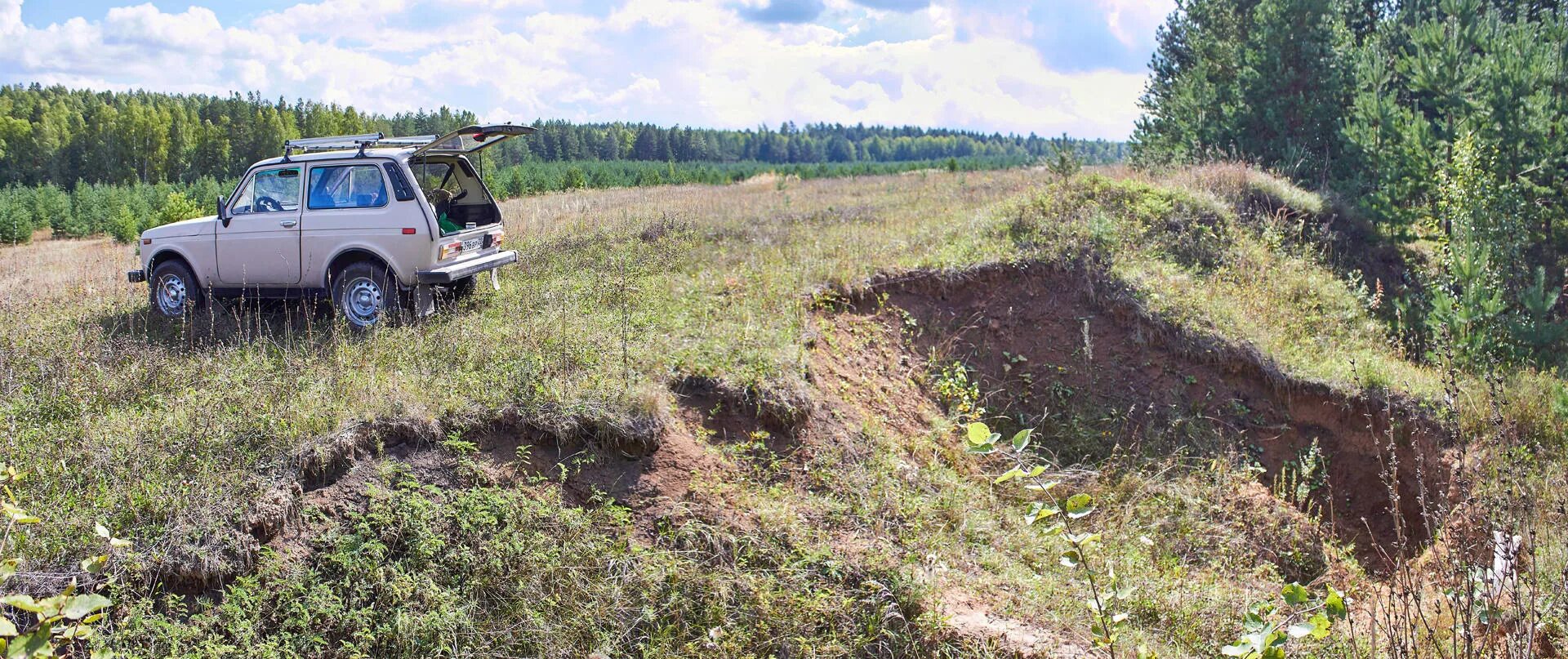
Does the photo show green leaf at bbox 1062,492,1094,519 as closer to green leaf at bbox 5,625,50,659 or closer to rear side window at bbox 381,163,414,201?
green leaf at bbox 5,625,50,659

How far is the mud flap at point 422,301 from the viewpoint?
854cm

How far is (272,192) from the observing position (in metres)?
8.95

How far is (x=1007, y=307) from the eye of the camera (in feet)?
34.7

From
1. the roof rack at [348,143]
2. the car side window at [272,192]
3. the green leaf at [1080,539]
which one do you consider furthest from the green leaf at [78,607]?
the car side window at [272,192]

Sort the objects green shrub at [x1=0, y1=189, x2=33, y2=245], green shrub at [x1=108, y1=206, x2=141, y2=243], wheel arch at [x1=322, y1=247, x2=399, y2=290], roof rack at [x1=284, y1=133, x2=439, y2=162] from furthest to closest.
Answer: green shrub at [x1=0, y1=189, x2=33, y2=245]
green shrub at [x1=108, y1=206, x2=141, y2=243]
roof rack at [x1=284, y1=133, x2=439, y2=162]
wheel arch at [x1=322, y1=247, x2=399, y2=290]

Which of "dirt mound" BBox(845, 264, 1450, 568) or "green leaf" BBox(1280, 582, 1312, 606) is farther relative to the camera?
"dirt mound" BBox(845, 264, 1450, 568)

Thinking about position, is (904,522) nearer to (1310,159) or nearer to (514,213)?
(514,213)

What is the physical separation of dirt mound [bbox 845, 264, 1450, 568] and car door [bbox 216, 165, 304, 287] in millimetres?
5813

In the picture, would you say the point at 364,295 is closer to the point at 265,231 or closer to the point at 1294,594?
the point at 265,231

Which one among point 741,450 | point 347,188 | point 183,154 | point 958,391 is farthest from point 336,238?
point 183,154

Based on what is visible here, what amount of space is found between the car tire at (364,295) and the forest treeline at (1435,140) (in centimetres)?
952

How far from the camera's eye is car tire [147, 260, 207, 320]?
30.5 ft

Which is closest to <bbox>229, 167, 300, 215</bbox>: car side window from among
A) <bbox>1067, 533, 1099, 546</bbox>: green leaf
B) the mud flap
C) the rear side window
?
the rear side window

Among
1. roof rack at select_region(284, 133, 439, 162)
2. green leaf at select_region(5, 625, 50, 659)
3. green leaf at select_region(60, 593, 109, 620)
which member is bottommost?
green leaf at select_region(5, 625, 50, 659)
